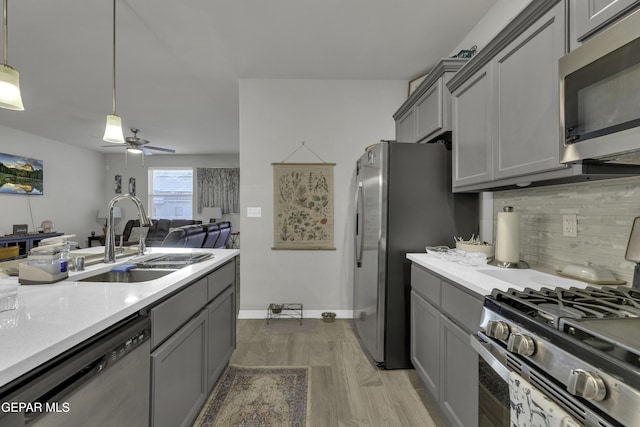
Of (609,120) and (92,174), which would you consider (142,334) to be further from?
(92,174)

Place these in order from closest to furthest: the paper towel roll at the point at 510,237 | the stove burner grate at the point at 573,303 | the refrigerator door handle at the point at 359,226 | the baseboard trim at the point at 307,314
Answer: the stove burner grate at the point at 573,303 → the paper towel roll at the point at 510,237 → the refrigerator door handle at the point at 359,226 → the baseboard trim at the point at 307,314

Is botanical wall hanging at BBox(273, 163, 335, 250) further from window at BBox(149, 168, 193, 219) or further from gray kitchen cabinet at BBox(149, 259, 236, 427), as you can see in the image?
window at BBox(149, 168, 193, 219)

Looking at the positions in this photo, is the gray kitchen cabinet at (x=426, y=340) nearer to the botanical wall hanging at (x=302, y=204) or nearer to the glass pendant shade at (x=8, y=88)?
the botanical wall hanging at (x=302, y=204)

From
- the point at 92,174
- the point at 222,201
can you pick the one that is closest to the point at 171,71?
the point at 222,201

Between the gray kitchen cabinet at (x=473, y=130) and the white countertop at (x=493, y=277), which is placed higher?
the gray kitchen cabinet at (x=473, y=130)

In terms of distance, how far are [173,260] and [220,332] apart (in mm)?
579

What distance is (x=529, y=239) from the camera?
1684mm

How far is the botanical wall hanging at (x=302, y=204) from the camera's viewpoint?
10.6 feet

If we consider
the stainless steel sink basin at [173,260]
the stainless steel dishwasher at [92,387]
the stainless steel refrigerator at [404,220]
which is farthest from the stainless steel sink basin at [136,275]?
the stainless steel refrigerator at [404,220]

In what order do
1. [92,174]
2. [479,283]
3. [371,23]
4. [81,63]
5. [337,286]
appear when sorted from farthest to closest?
[92,174] → [337,286] → [81,63] → [371,23] → [479,283]

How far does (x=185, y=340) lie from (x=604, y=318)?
1595mm

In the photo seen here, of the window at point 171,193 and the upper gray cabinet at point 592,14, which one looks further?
the window at point 171,193

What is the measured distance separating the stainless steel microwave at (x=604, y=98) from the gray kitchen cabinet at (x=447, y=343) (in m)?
0.70

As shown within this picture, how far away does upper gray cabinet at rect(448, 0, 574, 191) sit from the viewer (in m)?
1.19
